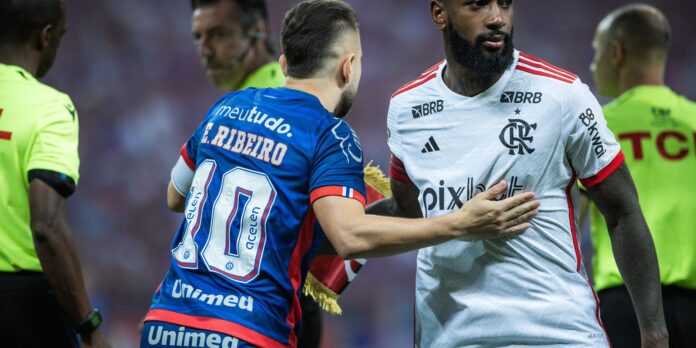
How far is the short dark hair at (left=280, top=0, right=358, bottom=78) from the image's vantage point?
3.18 m

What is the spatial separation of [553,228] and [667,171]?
181 cm

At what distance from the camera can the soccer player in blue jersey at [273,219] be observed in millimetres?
2852

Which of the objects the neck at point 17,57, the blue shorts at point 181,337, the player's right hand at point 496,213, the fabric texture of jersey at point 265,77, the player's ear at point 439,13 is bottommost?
the blue shorts at point 181,337

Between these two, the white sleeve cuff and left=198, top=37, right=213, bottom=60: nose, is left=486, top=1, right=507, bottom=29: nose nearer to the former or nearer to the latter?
the white sleeve cuff

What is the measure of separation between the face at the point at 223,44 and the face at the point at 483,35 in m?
2.49

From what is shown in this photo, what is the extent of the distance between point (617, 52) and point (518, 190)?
2407 millimetres

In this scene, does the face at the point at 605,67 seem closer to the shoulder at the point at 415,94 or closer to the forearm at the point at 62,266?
the shoulder at the point at 415,94

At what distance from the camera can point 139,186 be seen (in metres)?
9.14

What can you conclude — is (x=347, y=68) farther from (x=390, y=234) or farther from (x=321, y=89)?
(x=390, y=234)

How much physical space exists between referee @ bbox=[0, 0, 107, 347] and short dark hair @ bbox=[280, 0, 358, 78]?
3.75ft

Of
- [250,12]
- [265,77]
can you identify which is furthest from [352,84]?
[250,12]

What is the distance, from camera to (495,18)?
3199 millimetres

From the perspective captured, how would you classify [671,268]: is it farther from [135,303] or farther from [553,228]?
[135,303]

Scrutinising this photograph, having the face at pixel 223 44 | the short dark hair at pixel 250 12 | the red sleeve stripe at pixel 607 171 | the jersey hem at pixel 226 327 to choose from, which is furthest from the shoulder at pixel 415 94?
the short dark hair at pixel 250 12
